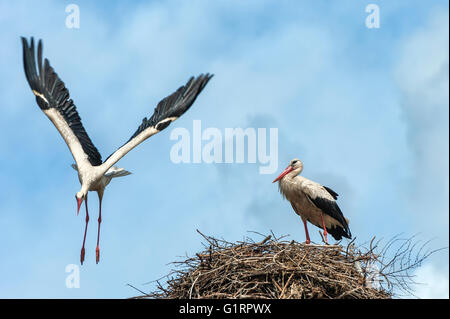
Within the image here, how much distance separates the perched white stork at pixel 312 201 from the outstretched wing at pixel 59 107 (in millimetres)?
2946

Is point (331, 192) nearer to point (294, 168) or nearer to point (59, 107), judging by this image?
point (294, 168)

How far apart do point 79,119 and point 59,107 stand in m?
0.37

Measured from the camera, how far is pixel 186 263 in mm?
8258

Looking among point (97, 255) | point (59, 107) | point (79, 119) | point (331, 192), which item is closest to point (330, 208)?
point (331, 192)

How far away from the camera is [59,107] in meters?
11.7

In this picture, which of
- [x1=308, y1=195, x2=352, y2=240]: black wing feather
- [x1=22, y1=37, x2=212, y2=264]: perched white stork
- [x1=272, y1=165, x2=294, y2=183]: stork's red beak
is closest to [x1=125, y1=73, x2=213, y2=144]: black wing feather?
[x1=22, y1=37, x2=212, y2=264]: perched white stork

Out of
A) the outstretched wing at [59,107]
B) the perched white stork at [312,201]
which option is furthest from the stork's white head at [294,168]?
the outstretched wing at [59,107]

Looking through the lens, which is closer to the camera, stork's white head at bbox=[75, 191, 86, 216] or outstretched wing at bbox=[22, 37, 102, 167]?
stork's white head at bbox=[75, 191, 86, 216]

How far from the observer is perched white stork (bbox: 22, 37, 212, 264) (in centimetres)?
1112

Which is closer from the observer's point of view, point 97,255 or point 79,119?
point 97,255

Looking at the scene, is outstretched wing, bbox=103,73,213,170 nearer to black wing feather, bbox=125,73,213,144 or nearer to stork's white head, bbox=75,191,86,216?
black wing feather, bbox=125,73,213,144

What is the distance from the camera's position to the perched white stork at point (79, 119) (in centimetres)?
1112

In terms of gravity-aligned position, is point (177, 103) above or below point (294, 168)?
above

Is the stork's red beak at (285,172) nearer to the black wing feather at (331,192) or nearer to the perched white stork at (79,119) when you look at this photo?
the black wing feather at (331,192)
